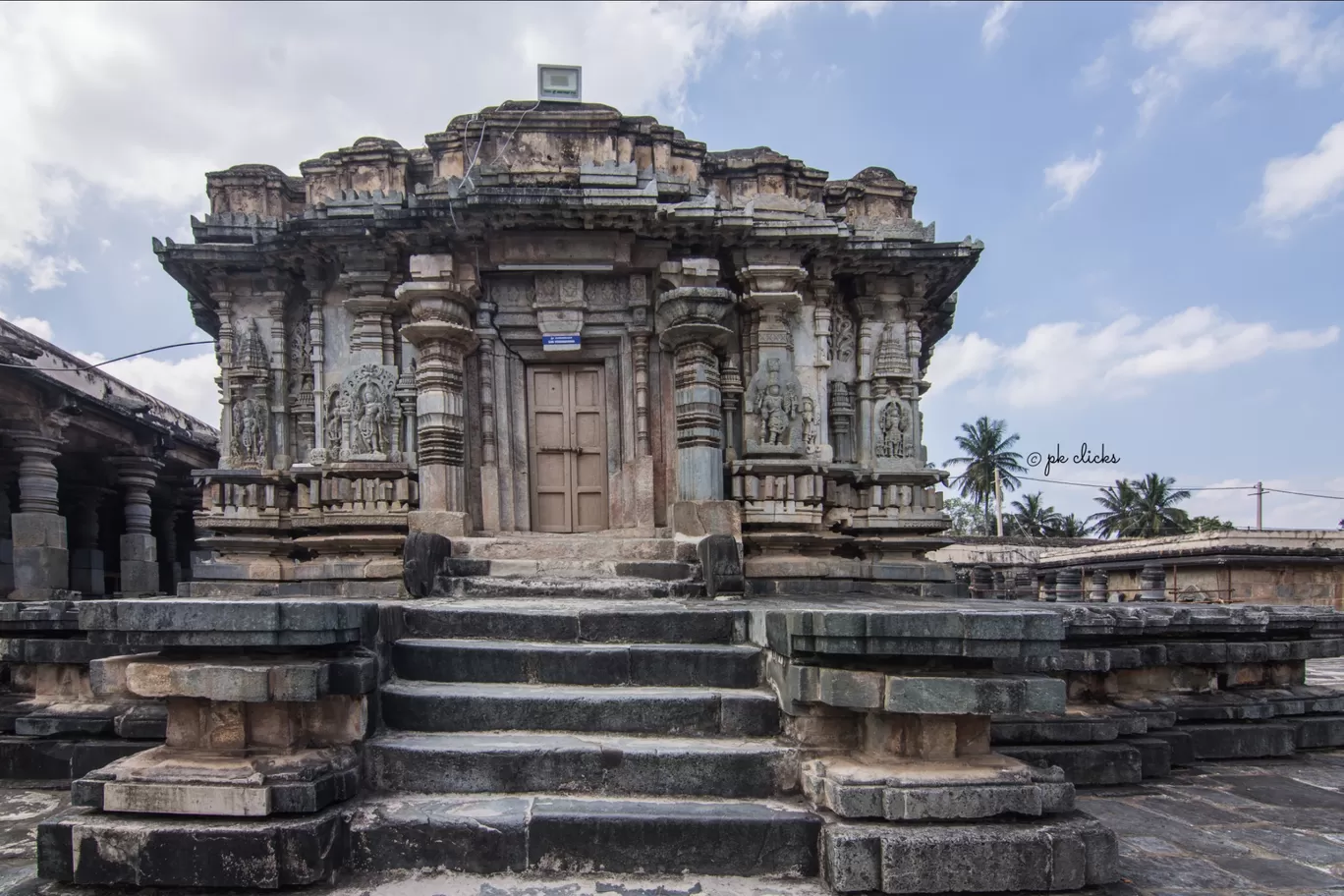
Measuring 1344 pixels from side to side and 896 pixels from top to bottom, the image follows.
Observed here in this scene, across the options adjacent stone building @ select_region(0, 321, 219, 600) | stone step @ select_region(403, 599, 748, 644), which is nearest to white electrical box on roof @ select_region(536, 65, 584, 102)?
stone step @ select_region(403, 599, 748, 644)

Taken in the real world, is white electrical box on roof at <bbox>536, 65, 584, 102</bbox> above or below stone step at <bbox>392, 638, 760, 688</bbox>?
above

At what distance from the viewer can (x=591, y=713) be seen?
372 centimetres

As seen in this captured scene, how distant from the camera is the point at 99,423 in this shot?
1384 centimetres

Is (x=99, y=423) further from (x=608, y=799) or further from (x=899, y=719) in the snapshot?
(x=899, y=719)

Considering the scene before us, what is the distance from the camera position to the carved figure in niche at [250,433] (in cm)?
806

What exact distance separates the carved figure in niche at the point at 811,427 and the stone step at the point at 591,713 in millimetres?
4432

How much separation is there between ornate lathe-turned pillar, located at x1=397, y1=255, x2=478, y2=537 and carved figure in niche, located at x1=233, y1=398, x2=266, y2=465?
1.93 m

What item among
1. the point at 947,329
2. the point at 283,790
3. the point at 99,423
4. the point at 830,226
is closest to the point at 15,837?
the point at 283,790

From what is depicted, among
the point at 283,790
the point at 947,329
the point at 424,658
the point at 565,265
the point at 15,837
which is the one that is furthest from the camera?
the point at 947,329

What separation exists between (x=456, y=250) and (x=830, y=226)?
3.48m

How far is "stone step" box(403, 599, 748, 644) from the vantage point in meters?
4.45

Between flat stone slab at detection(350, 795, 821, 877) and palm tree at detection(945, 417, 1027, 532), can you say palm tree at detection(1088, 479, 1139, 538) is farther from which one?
flat stone slab at detection(350, 795, 821, 877)

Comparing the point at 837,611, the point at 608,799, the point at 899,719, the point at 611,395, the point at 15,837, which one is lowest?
the point at 15,837

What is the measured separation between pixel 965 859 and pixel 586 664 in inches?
75.5
